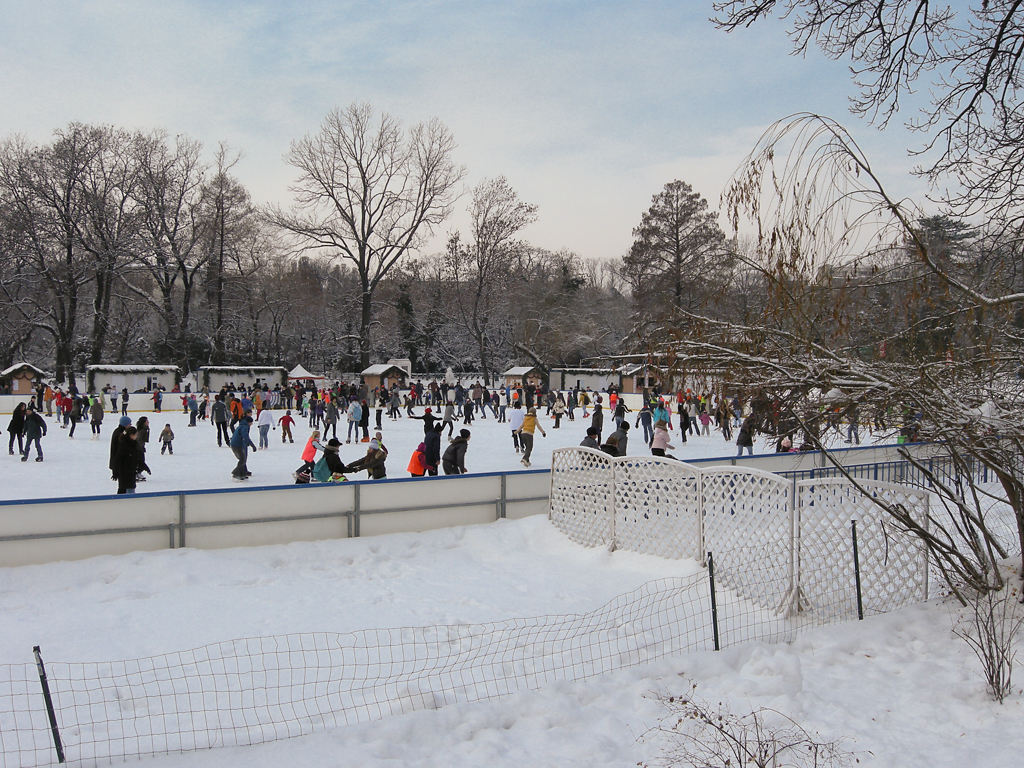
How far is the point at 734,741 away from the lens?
376 centimetres

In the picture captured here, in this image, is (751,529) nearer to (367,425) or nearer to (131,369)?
(367,425)

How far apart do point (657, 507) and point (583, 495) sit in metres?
1.37

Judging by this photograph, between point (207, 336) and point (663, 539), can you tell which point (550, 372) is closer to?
point (207, 336)

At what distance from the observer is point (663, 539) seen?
26.9 feet

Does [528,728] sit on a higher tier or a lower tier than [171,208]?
lower

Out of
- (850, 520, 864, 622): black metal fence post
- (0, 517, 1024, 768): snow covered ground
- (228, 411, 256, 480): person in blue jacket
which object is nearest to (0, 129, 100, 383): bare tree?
(228, 411, 256, 480): person in blue jacket

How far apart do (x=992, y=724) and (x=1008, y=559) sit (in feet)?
7.93

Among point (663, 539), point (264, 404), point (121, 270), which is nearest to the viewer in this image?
point (663, 539)

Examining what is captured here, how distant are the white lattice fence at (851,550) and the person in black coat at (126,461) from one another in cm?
899

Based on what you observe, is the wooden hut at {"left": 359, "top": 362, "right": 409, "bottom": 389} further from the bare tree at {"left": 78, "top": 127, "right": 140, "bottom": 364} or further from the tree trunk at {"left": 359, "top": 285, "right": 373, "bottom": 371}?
the bare tree at {"left": 78, "top": 127, "right": 140, "bottom": 364}

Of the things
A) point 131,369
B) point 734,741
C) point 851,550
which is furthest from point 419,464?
point 131,369

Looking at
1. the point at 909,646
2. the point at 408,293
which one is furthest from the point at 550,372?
the point at 909,646

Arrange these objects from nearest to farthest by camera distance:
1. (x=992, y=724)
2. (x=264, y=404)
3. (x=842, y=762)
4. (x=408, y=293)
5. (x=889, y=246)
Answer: (x=842, y=762)
(x=992, y=724)
(x=889, y=246)
(x=264, y=404)
(x=408, y=293)

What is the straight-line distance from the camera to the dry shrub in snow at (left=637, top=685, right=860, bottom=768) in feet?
11.8
